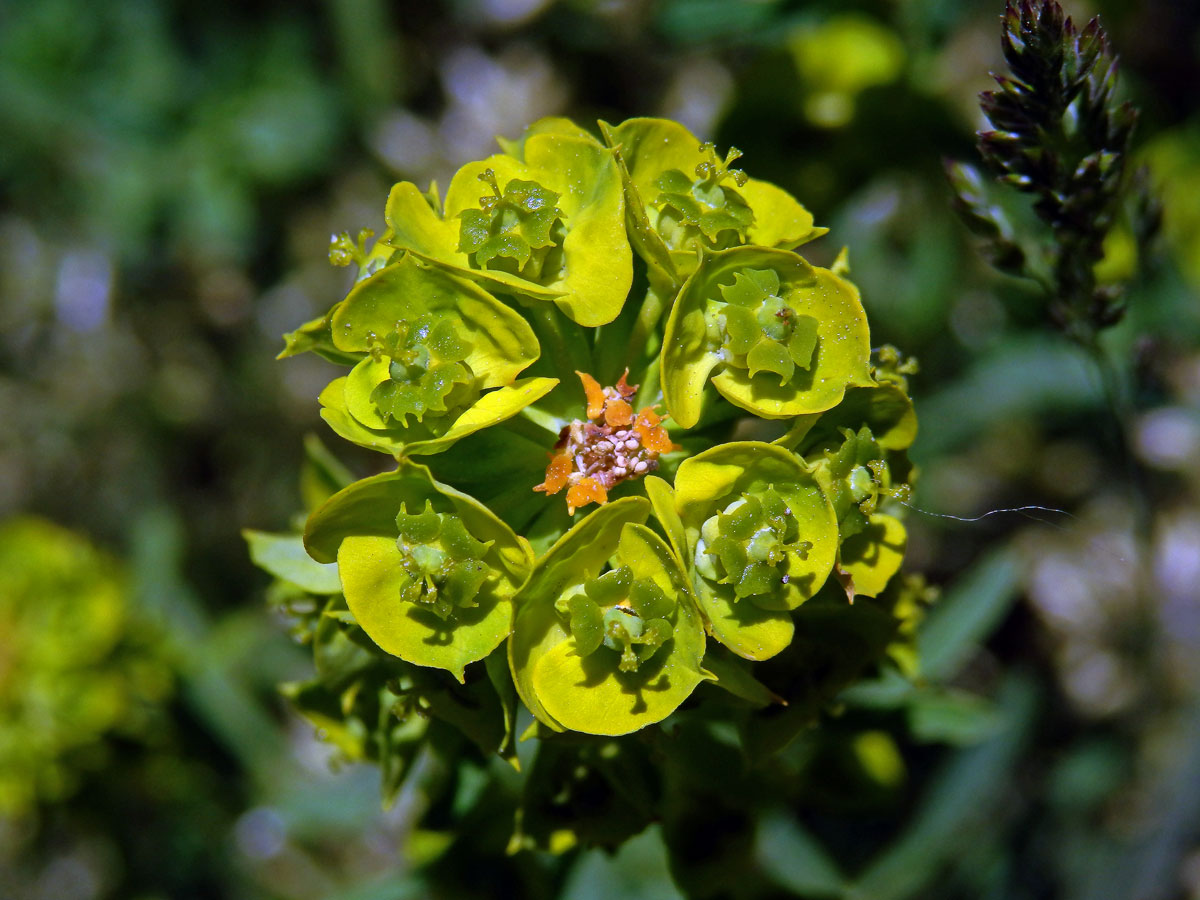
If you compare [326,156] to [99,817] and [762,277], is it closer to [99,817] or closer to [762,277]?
[99,817]

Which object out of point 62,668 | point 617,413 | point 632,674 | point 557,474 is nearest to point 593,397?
point 617,413

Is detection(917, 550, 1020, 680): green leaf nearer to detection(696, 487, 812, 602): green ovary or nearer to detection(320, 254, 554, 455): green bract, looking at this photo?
detection(696, 487, 812, 602): green ovary

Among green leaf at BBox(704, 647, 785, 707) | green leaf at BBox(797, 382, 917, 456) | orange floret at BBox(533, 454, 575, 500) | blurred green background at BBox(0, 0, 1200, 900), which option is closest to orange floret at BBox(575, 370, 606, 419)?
orange floret at BBox(533, 454, 575, 500)

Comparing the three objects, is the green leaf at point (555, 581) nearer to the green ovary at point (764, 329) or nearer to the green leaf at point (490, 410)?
the green leaf at point (490, 410)

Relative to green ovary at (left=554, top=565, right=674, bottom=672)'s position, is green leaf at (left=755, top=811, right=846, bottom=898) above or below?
below

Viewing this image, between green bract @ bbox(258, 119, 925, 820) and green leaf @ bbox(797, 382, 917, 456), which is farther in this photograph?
green leaf @ bbox(797, 382, 917, 456)

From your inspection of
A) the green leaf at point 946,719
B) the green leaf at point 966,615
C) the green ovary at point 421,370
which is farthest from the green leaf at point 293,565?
the green leaf at point 966,615
